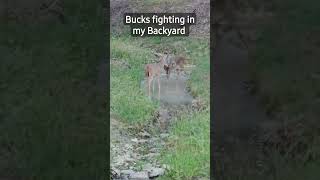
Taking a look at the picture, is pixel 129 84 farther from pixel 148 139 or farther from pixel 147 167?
pixel 147 167

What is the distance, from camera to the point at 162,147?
116 inches

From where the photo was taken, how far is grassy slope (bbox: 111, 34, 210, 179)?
114 inches

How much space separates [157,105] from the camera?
9.61 ft
